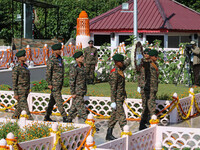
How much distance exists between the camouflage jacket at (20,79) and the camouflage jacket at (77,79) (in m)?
1.13

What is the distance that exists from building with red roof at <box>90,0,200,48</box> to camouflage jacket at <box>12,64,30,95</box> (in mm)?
16591

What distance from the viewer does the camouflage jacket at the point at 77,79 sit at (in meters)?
10.5

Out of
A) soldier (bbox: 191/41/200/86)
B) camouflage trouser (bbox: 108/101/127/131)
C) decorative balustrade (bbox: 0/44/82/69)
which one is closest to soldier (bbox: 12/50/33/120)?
camouflage trouser (bbox: 108/101/127/131)

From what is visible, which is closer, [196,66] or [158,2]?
[196,66]

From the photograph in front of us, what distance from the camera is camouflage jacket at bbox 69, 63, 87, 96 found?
34.4 feet

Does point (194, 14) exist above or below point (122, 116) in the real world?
above

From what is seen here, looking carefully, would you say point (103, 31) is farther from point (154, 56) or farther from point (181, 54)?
point (154, 56)

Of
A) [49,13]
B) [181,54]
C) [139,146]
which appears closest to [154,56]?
[139,146]

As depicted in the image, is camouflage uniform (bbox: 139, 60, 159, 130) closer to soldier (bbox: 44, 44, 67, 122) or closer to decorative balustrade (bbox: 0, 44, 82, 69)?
soldier (bbox: 44, 44, 67, 122)

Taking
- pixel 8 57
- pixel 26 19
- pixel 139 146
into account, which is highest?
pixel 26 19

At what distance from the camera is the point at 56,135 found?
7391 millimetres

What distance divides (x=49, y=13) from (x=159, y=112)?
26775mm

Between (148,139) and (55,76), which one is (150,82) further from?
(148,139)

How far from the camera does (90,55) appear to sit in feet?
59.2
